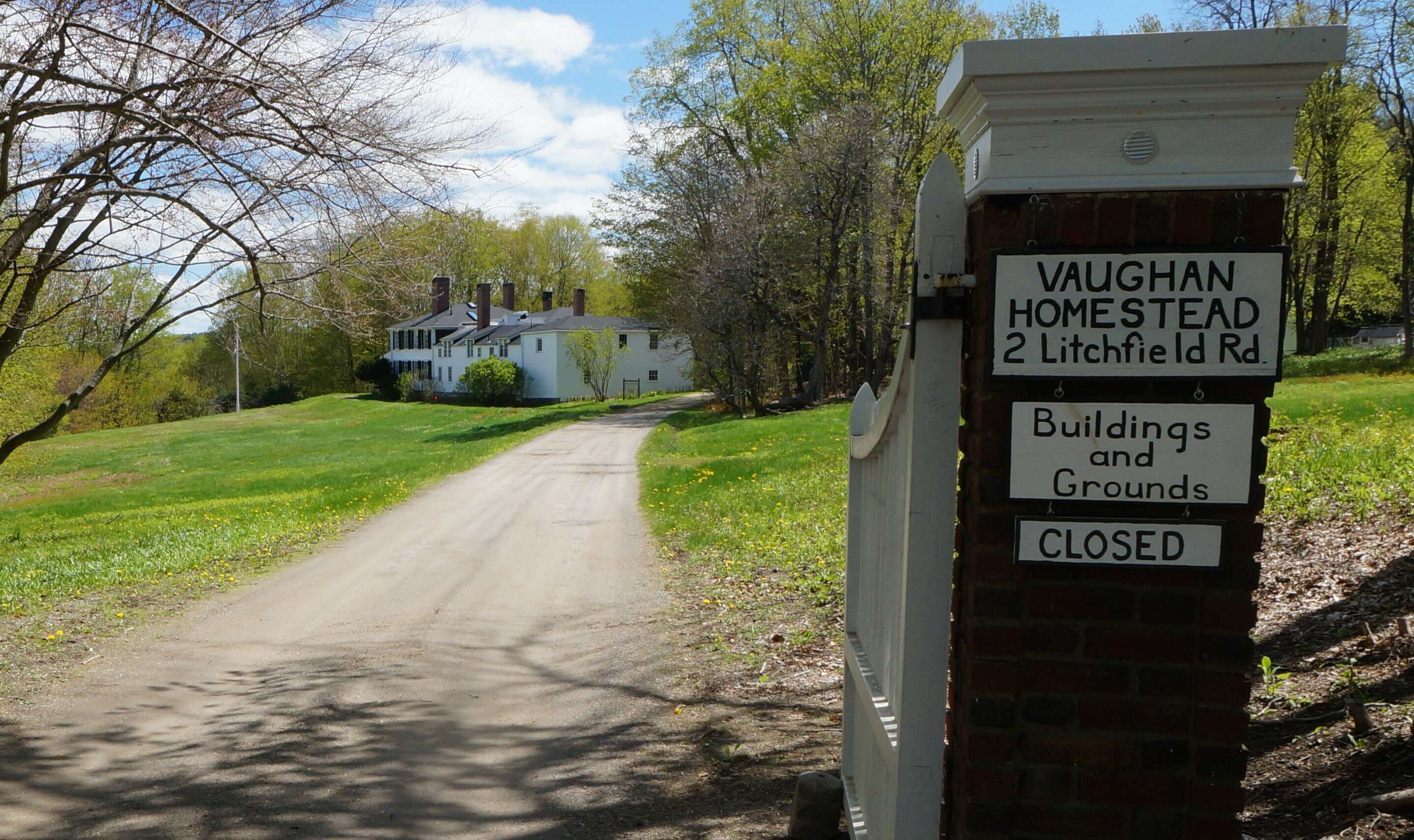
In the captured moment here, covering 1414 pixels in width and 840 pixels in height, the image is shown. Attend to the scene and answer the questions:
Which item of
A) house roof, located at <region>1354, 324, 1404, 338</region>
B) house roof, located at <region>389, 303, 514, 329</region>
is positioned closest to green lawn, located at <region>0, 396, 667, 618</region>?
house roof, located at <region>389, 303, 514, 329</region>

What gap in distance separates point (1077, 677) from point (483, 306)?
72904 millimetres

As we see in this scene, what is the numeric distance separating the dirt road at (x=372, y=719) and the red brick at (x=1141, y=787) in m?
2.23

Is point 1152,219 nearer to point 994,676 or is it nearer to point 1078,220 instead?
point 1078,220

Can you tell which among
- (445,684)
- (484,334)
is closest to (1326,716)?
(445,684)

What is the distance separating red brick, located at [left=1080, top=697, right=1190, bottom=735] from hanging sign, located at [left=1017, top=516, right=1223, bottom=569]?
35cm

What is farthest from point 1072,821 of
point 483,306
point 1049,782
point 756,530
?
point 483,306

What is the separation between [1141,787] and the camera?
2.64 meters

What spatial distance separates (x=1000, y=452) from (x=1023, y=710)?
0.65 metres

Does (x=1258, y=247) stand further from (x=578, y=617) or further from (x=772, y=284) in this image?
(x=772, y=284)

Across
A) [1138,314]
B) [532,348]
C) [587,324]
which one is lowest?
[1138,314]

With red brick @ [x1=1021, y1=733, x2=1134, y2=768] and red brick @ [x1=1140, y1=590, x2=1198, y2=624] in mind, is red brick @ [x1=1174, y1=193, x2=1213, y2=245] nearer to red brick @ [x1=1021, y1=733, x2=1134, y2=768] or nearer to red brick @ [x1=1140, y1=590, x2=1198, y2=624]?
red brick @ [x1=1140, y1=590, x2=1198, y2=624]

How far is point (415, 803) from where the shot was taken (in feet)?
15.8

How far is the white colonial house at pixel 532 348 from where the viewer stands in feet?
205

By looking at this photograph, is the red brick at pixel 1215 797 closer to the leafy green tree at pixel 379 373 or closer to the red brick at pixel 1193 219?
the red brick at pixel 1193 219
